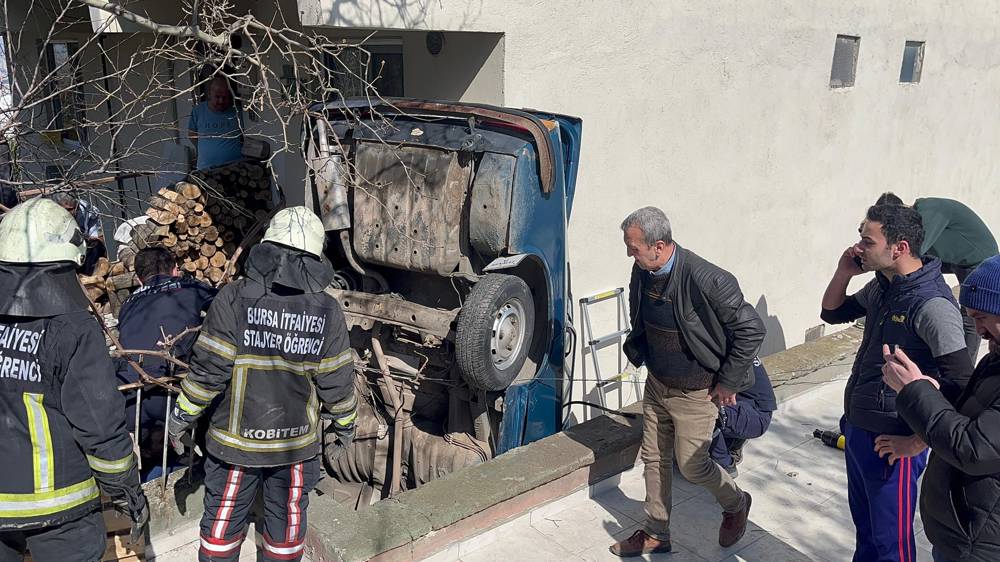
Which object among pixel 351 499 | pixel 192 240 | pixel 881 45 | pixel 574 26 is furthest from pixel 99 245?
pixel 881 45

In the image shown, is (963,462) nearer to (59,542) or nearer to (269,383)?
(269,383)

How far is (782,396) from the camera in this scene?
5.99 meters

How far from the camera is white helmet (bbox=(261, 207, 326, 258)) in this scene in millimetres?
3525

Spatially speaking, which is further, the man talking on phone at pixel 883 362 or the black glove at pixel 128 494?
the man talking on phone at pixel 883 362

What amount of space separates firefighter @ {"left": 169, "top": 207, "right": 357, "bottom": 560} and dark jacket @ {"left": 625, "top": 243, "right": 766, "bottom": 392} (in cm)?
163

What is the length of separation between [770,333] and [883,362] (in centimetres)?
497

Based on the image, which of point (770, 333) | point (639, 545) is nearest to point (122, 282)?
point (639, 545)

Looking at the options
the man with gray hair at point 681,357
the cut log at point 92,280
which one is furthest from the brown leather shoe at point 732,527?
the cut log at point 92,280

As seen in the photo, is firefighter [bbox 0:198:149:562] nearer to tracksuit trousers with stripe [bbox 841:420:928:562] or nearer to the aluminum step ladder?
tracksuit trousers with stripe [bbox 841:420:928:562]

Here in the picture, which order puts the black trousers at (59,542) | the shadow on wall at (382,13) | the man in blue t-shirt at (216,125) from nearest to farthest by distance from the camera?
the black trousers at (59,542), the shadow on wall at (382,13), the man in blue t-shirt at (216,125)

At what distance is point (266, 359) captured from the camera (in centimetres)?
350

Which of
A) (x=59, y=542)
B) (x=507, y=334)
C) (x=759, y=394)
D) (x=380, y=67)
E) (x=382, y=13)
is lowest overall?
(x=59, y=542)

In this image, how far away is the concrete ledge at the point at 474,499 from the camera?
12.4 feet

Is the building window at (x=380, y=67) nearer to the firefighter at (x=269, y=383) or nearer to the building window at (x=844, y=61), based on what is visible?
the firefighter at (x=269, y=383)
